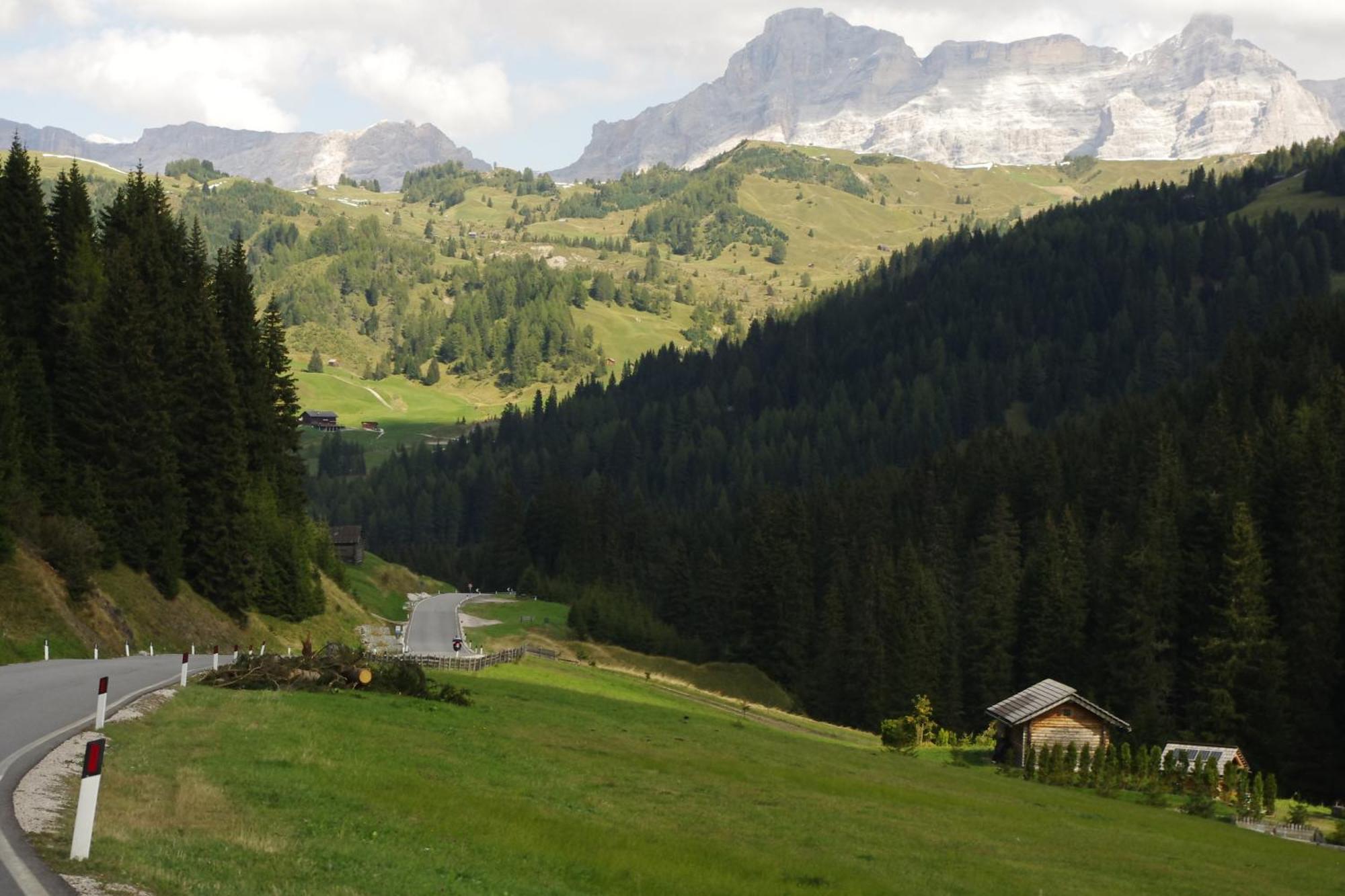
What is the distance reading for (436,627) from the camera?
11050 centimetres

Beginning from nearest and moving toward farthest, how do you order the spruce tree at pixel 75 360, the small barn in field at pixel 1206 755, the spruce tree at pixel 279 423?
the spruce tree at pixel 75 360 < the small barn in field at pixel 1206 755 < the spruce tree at pixel 279 423

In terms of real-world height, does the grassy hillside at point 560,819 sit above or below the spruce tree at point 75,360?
below

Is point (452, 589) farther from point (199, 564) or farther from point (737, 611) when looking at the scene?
point (199, 564)

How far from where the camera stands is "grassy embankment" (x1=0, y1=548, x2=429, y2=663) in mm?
48531

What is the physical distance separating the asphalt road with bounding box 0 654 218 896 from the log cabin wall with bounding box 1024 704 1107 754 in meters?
44.9

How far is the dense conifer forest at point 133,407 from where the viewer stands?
58969 millimetres

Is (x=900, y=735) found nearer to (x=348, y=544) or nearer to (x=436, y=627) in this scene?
(x=436, y=627)

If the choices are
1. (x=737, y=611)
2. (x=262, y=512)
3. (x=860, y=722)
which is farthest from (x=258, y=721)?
(x=737, y=611)

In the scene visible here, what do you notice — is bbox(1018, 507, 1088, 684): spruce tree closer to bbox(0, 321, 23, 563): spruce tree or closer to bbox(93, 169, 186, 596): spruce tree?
bbox(93, 169, 186, 596): spruce tree

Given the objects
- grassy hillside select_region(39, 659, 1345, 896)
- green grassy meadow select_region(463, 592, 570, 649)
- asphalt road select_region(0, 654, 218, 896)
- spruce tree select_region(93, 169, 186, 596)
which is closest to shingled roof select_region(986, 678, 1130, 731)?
grassy hillside select_region(39, 659, 1345, 896)

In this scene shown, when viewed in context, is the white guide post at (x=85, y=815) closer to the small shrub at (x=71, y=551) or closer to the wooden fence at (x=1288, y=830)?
the small shrub at (x=71, y=551)

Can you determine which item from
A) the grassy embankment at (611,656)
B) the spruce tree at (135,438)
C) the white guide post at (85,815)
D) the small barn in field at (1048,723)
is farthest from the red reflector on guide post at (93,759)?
the grassy embankment at (611,656)

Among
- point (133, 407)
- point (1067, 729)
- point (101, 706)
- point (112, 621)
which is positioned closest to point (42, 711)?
point (101, 706)

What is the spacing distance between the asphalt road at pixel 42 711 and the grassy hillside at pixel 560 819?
605 mm
